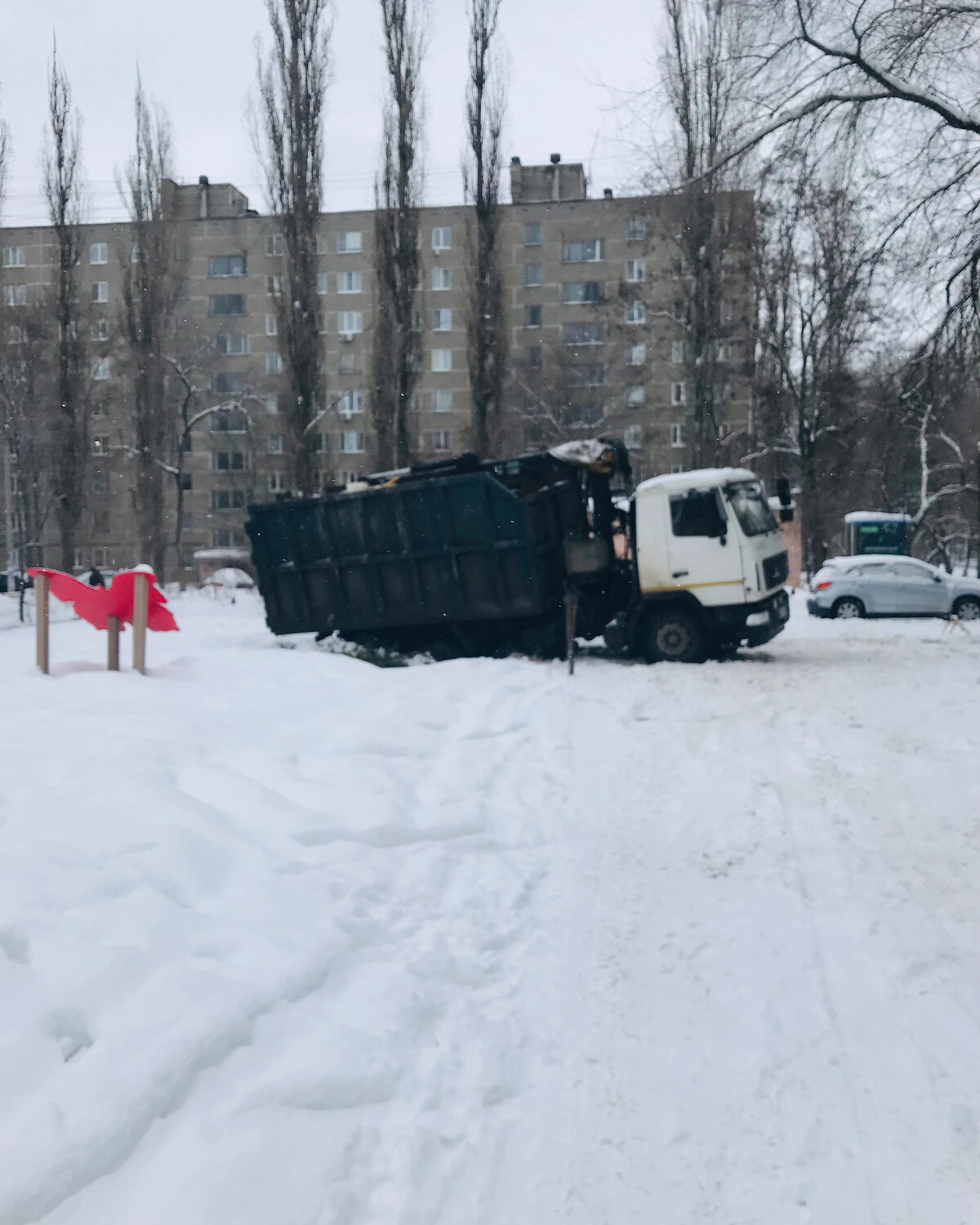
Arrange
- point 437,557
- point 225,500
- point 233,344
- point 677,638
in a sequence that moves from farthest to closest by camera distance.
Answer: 1. point 233,344
2. point 225,500
3. point 437,557
4. point 677,638

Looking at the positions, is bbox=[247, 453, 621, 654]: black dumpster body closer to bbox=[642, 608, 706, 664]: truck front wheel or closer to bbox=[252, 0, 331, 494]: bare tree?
bbox=[642, 608, 706, 664]: truck front wheel

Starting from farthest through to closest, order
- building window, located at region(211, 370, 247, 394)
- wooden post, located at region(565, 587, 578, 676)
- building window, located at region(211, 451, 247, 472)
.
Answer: building window, located at region(211, 370, 247, 394), building window, located at region(211, 451, 247, 472), wooden post, located at region(565, 587, 578, 676)

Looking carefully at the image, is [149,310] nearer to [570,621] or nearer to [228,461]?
[228,461]

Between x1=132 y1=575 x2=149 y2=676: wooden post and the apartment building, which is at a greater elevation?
the apartment building

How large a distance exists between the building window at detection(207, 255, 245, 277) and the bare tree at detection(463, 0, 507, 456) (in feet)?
101

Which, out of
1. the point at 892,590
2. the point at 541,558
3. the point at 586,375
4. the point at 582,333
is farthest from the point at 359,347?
the point at 541,558

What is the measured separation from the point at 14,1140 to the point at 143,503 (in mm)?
39305

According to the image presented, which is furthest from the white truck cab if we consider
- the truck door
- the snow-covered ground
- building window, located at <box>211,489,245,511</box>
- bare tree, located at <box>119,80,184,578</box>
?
building window, located at <box>211,489,245,511</box>

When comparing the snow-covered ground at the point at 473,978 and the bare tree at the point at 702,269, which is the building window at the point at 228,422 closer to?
the bare tree at the point at 702,269

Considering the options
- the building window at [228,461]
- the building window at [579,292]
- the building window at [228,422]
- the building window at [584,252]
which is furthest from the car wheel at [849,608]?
the building window at [228,461]

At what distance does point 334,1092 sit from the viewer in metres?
3.57

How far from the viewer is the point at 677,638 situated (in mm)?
15211

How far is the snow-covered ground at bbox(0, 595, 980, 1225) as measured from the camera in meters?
3.17

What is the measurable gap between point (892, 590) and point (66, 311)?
28.0 metres
